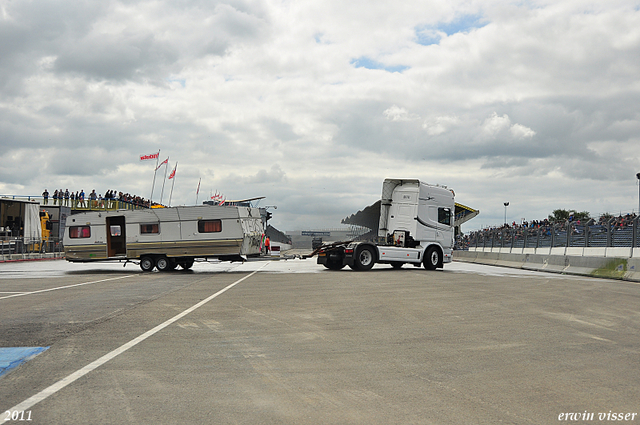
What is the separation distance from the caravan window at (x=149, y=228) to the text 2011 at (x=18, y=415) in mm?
21520

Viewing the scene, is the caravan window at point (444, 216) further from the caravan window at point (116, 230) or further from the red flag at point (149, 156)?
the red flag at point (149, 156)

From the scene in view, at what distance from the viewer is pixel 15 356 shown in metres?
6.75

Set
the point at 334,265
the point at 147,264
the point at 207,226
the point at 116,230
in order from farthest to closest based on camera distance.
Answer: the point at 116,230 → the point at 147,264 → the point at 207,226 → the point at 334,265

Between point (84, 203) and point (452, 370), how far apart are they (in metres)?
58.7

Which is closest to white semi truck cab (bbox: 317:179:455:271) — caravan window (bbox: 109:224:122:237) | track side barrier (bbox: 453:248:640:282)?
track side barrier (bbox: 453:248:640:282)

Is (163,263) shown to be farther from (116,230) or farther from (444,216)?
(444,216)

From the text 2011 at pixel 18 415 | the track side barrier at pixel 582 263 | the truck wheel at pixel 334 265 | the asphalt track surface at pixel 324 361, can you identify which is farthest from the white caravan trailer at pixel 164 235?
the text 2011 at pixel 18 415

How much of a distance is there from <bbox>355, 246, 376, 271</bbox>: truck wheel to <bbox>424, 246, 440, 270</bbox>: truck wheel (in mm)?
2476

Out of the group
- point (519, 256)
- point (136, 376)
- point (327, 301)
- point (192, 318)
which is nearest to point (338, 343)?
point (136, 376)

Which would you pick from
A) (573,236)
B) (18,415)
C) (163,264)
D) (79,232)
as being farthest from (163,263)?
(18,415)

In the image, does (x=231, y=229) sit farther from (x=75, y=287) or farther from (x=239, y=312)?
(x=239, y=312)

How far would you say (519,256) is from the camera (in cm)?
2970

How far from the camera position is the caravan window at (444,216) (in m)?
24.8

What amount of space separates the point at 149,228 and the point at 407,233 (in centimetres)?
1162
